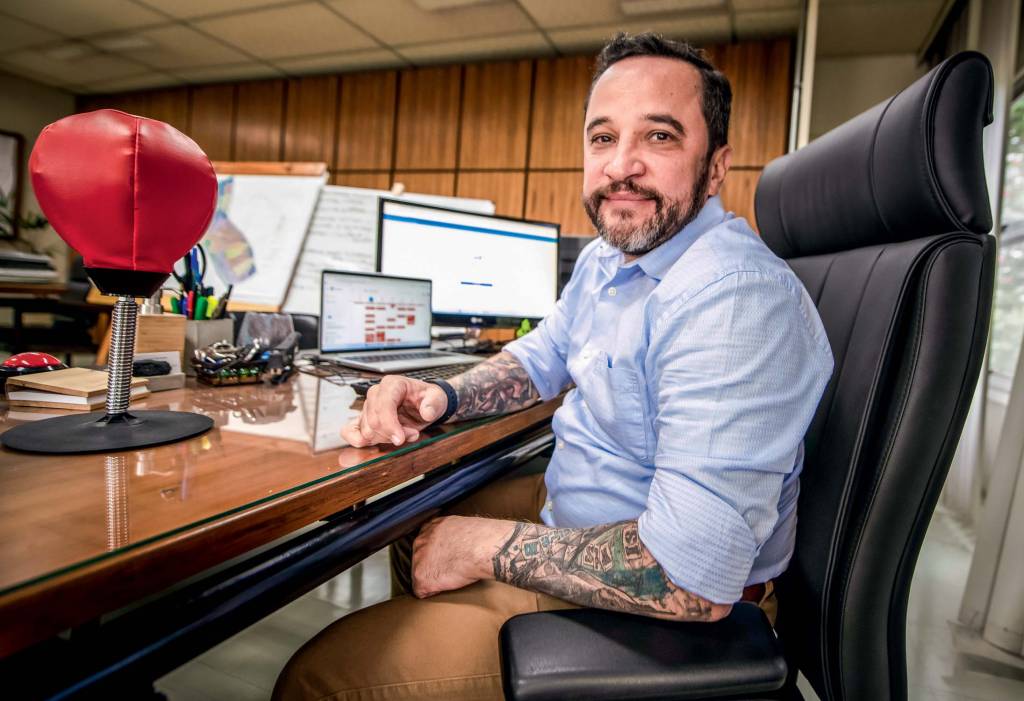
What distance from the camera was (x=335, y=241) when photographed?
3.04 m

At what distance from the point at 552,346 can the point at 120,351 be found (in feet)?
2.72

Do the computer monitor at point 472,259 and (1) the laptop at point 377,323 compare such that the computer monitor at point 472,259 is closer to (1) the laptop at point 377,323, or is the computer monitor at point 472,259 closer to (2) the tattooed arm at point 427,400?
(1) the laptop at point 377,323

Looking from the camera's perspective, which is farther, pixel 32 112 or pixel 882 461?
pixel 32 112

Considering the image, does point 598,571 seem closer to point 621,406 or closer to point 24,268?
point 621,406

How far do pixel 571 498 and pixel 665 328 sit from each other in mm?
336

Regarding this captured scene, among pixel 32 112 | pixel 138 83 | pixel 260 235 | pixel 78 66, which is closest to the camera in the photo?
pixel 260 235

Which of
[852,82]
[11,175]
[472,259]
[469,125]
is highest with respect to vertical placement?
[852,82]

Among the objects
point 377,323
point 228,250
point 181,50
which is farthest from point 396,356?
point 181,50

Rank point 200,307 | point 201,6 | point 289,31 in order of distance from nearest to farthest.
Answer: point 200,307
point 201,6
point 289,31

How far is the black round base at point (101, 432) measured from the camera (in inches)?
25.4

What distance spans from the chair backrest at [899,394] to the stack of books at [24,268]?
144 inches

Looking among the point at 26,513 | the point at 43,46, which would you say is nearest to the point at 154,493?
the point at 26,513

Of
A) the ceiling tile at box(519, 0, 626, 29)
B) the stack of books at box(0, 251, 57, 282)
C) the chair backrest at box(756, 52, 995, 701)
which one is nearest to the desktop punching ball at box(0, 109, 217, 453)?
the chair backrest at box(756, 52, 995, 701)

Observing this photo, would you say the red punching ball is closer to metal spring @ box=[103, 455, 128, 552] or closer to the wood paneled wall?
metal spring @ box=[103, 455, 128, 552]
